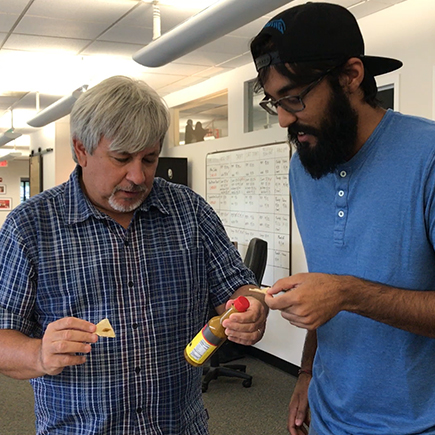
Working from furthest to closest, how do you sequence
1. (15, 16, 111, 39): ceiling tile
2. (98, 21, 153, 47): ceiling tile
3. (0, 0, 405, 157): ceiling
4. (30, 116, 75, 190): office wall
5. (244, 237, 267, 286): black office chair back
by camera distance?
1. (30, 116, 75, 190): office wall
2. (244, 237, 267, 286): black office chair back
3. (98, 21, 153, 47): ceiling tile
4. (15, 16, 111, 39): ceiling tile
5. (0, 0, 405, 157): ceiling

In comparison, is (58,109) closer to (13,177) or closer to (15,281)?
(15,281)

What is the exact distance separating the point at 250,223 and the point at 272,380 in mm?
1543

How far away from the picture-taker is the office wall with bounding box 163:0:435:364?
3.46 metres

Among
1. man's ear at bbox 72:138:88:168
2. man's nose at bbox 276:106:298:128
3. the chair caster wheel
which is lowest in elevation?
the chair caster wheel

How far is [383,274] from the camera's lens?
3.92ft

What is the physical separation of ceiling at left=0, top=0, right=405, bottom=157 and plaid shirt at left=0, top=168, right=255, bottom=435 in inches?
71.5

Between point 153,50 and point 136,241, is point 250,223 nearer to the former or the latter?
point 153,50

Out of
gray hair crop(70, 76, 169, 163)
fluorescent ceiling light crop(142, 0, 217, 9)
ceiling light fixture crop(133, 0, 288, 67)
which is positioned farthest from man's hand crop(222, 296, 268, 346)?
fluorescent ceiling light crop(142, 0, 217, 9)

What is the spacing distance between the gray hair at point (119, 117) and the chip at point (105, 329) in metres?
0.43

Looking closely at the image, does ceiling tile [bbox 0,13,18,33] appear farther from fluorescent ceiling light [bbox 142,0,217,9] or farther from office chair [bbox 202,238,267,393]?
office chair [bbox 202,238,267,393]

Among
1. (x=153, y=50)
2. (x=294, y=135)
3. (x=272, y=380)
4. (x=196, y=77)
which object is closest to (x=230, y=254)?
(x=294, y=135)

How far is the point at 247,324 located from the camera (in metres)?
1.28

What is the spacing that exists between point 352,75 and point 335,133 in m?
0.15

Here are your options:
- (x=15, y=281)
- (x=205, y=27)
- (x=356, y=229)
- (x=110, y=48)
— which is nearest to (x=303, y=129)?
(x=356, y=229)
